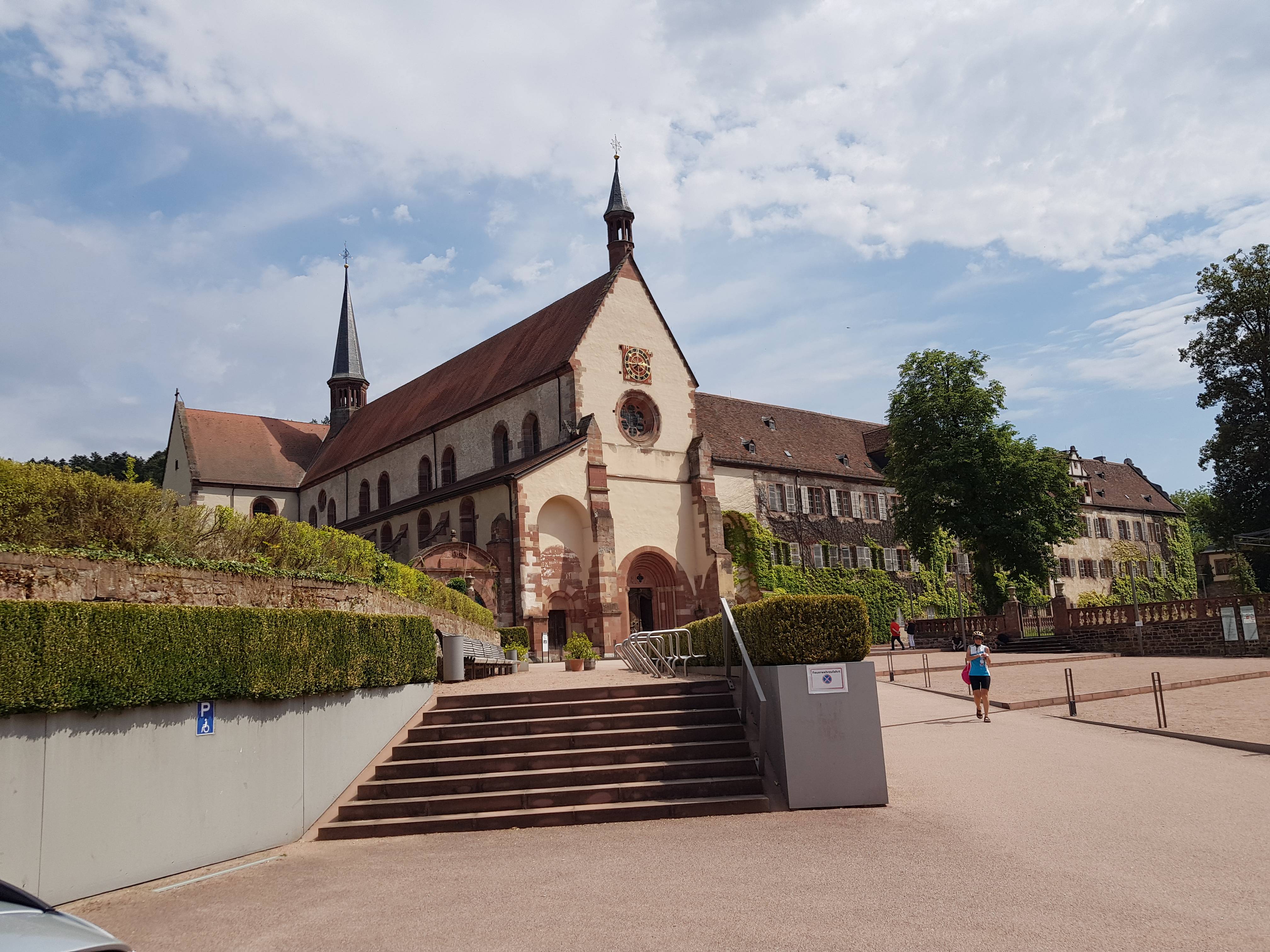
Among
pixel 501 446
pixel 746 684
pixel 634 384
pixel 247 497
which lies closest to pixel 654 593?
pixel 634 384

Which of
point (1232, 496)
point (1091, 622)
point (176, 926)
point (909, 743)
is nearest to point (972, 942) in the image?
point (176, 926)

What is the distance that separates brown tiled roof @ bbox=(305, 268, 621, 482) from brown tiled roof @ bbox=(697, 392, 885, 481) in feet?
24.8

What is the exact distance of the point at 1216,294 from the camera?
4088cm

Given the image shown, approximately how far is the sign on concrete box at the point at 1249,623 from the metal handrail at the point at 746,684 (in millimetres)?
24312

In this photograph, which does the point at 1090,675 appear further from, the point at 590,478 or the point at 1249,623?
the point at 590,478

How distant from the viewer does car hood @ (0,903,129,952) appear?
428 centimetres

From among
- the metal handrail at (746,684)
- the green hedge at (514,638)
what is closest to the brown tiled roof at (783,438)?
the green hedge at (514,638)

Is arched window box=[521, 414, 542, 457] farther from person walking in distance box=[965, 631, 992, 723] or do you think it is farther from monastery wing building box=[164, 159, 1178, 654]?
person walking in distance box=[965, 631, 992, 723]

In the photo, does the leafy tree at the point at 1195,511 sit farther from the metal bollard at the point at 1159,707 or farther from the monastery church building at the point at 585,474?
the metal bollard at the point at 1159,707

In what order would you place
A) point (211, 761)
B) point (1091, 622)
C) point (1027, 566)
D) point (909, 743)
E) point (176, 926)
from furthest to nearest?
point (1027, 566) → point (1091, 622) → point (909, 743) → point (211, 761) → point (176, 926)

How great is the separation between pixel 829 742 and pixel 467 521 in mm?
27099

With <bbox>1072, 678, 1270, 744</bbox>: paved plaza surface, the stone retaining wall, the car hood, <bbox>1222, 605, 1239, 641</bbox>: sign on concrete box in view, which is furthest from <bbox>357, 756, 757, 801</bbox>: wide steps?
<bbox>1222, 605, 1239, 641</bbox>: sign on concrete box

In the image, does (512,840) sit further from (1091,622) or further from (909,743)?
(1091,622)

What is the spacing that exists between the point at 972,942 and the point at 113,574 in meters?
7.58
